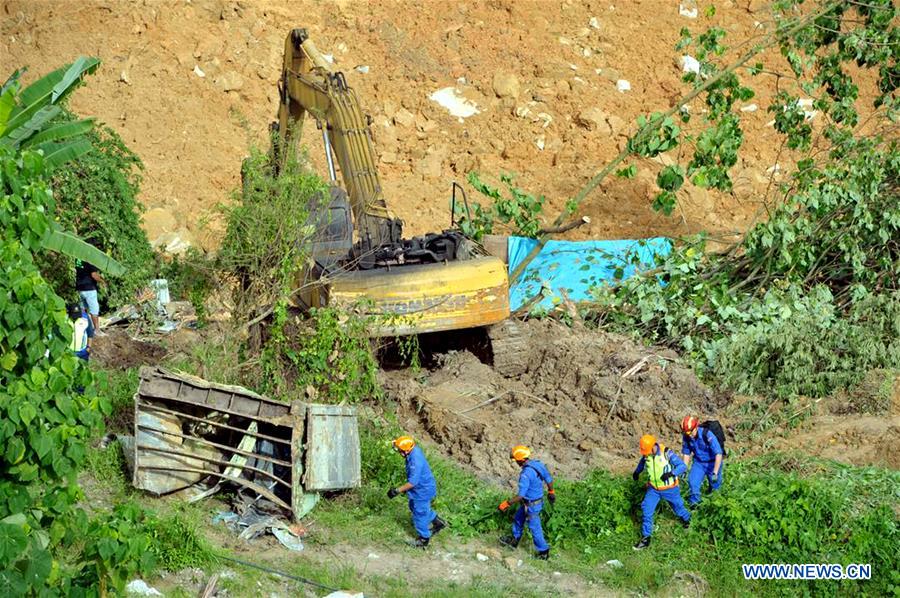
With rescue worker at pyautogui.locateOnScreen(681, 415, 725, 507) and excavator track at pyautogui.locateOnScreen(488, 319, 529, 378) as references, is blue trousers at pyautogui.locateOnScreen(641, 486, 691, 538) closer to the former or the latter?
rescue worker at pyautogui.locateOnScreen(681, 415, 725, 507)

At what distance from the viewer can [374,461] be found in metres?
10.8

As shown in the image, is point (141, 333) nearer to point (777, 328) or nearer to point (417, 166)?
point (777, 328)

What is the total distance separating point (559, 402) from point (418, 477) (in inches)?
129

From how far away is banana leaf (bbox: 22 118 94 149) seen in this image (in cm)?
978

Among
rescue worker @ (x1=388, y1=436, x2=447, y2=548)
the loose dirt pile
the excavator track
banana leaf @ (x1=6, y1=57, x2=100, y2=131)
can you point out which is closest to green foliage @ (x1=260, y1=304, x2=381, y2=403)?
the loose dirt pile

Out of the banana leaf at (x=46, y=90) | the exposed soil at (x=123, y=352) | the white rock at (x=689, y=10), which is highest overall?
the white rock at (x=689, y=10)

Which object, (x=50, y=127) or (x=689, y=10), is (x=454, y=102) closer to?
(x=689, y=10)

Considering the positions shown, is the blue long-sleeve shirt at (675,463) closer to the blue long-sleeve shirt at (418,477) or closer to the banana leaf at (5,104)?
the blue long-sleeve shirt at (418,477)

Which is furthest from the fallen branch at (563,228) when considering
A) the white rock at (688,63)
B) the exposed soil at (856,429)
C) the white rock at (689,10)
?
the white rock at (689,10)

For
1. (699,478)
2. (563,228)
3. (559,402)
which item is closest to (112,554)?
(699,478)

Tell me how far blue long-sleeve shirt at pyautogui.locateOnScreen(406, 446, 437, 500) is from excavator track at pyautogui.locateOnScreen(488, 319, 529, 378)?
12.1 ft

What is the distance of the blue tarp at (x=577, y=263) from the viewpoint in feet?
48.0

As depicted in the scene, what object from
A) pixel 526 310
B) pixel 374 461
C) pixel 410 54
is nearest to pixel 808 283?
pixel 526 310

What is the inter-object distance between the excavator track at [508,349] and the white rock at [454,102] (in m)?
11.3
